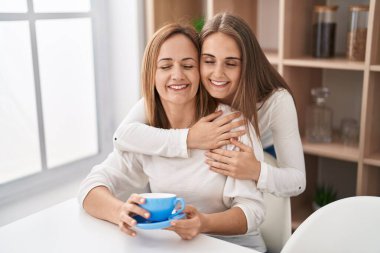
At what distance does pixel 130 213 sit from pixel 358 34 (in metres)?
1.33

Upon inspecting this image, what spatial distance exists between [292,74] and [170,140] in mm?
1011

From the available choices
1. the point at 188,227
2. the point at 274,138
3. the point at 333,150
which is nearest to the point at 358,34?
the point at 333,150

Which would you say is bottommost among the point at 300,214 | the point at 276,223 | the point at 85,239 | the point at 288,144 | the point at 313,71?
the point at 300,214

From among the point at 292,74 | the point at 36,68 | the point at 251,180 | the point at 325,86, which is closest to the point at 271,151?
the point at 292,74

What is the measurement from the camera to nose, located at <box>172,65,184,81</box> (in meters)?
1.41

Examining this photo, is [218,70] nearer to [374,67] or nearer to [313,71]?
[374,67]

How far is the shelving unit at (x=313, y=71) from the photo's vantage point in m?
1.98

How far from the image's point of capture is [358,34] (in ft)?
6.73

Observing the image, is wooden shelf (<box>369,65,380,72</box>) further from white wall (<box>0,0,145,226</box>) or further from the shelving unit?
white wall (<box>0,0,145,226</box>)

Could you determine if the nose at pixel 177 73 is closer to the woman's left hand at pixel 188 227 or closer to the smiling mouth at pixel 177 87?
the smiling mouth at pixel 177 87

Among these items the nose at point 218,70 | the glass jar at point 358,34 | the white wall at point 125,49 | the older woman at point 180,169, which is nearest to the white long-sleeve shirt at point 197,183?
the older woman at point 180,169

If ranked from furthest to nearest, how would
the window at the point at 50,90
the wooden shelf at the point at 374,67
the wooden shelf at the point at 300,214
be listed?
1. the wooden shelf at the point at 300,214
2. the window at the point at 50,90
3. the wooden shelf at the point at 374,67

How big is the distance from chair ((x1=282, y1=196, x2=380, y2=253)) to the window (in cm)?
133

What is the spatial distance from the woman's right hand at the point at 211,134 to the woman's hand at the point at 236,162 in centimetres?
2
